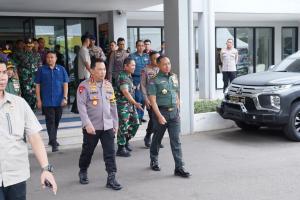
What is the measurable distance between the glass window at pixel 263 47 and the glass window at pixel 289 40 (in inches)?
25.6

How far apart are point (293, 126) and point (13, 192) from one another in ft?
20.6

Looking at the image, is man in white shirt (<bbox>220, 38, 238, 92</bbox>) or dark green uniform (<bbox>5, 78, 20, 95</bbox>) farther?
man in white shirt (<bbox>220, 38, 238, 92</bbox>)

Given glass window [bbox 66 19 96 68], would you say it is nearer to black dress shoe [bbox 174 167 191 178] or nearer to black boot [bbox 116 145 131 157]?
black boot [bbox 116 145 131 157]

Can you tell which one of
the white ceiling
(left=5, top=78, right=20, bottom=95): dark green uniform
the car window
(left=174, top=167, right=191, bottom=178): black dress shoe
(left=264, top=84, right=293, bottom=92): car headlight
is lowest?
(left=174, top=167, right=191, bottom=178): black dress shoe

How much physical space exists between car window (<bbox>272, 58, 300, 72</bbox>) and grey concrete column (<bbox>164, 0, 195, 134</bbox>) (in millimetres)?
2034

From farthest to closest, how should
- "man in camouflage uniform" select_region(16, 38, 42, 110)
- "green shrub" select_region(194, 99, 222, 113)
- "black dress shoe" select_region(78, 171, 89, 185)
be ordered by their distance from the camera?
"man in camouflage uniform" select_region(16, 38, 42, 110), "green shrub" select_region(194, 99, 222, 113), "black dress shoe" select_region(78, 171, 89, 185)

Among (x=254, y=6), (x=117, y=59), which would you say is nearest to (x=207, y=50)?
(x=254, y=6)

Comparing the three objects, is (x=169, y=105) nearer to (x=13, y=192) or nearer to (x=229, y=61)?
(x=13, y=192)

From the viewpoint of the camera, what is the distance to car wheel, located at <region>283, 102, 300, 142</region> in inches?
314

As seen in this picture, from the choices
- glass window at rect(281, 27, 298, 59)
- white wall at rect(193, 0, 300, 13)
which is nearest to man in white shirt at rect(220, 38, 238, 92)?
white wall at rect(193, 0, 300, 13)

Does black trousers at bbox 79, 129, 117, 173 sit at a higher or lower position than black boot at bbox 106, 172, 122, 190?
higher

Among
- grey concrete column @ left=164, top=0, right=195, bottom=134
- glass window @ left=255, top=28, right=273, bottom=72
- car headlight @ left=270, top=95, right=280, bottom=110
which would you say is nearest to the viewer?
car headlight @ left=270, top=95, right=280, bottom=110

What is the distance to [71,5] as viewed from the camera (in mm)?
11203

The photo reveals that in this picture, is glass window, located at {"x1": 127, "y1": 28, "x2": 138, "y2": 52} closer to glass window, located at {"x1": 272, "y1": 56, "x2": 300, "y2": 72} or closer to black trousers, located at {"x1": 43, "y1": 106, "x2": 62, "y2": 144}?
glass window, located at {"x1": 272, "y1": 56, "x2": 300, "y2": 72}
